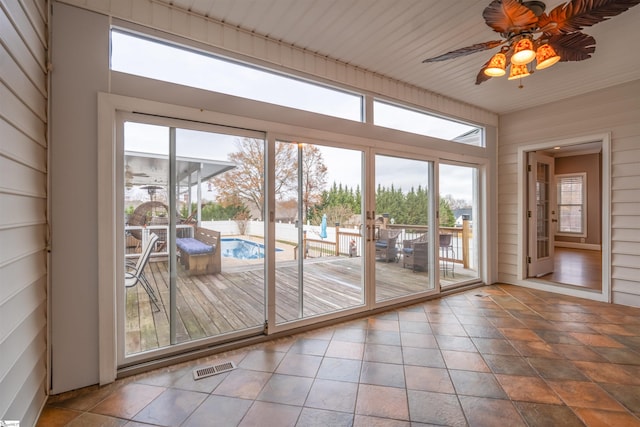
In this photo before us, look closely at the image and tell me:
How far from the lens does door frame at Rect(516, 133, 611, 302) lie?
12.8 ft

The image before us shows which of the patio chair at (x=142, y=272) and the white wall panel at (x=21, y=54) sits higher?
the white wall panel at (x=21, y=54)

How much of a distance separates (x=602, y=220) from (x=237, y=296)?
15.7ft

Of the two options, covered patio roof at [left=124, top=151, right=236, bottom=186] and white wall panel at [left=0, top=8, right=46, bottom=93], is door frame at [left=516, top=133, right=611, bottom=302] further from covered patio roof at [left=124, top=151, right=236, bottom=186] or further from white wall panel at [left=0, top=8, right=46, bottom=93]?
white wall panel at [left=0, top=8, right=46, bottom=93]

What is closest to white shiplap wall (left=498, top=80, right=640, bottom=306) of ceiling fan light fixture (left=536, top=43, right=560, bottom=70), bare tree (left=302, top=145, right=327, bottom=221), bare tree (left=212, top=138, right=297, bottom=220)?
ceiling fan light fixture (left=536, top=43, right=560, bottom=70)

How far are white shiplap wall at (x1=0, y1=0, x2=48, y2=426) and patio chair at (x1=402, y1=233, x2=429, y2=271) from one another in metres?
3.63

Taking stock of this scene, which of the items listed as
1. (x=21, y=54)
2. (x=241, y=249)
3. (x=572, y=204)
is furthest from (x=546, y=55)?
(x=572, y=204)

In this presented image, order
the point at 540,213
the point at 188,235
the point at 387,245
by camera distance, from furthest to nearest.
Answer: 1. the point at 540,213
2. the point at 387,245
3. the point at 188,235

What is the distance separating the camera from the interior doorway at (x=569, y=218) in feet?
15.8

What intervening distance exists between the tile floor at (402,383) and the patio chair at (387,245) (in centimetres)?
89

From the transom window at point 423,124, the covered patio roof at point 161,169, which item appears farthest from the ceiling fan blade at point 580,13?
the covered patio roof at point 161,169

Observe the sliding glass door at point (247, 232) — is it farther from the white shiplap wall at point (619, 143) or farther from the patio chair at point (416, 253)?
the white shiplap wall at point (619, 143)

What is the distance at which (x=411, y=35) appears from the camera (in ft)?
9.14

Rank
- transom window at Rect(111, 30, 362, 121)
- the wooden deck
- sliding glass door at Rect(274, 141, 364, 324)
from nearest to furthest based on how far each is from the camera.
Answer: transom window at Rect(111, 30, 362, 121) → the wooden deck → sliding glass door at Rect(274, 141, 364, 324)

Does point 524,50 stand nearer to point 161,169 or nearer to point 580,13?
point 580,13
